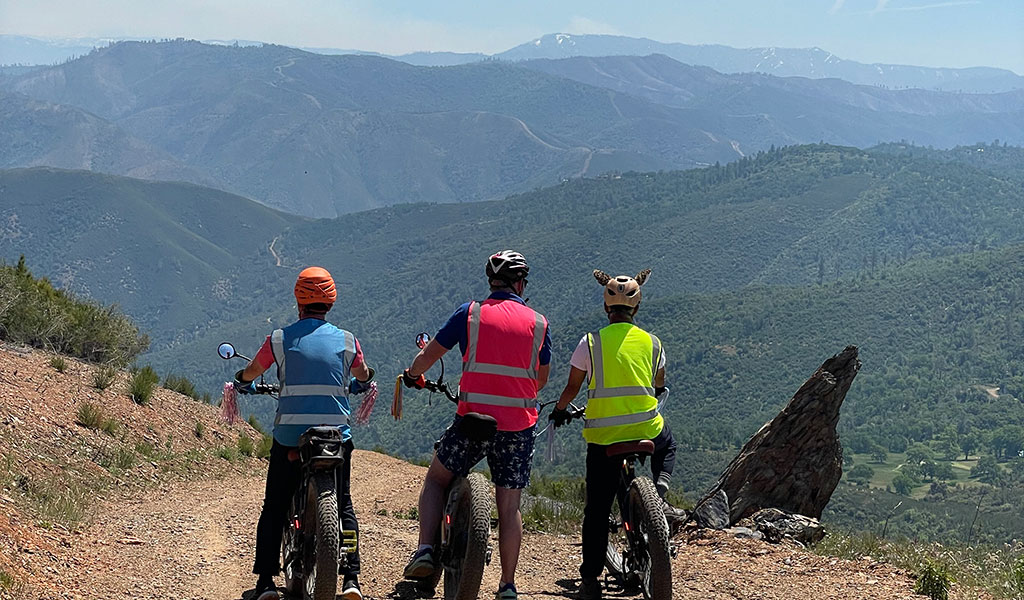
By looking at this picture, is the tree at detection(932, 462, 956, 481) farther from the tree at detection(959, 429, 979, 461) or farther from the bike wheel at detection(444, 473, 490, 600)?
the bike wheel at detection(444, 473, 490, 600)

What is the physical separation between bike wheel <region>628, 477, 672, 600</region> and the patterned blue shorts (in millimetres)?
784

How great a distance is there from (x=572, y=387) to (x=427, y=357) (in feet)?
3.45

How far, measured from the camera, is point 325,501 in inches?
233

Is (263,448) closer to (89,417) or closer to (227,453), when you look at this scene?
(227,453)

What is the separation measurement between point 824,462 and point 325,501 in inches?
269

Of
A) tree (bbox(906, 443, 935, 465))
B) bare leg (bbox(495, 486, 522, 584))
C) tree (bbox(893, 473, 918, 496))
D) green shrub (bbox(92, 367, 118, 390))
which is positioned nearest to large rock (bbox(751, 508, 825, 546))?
bare leg (bbox(495, 486, 522, 584))

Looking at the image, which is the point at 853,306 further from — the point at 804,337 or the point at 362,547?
the point at 362,547

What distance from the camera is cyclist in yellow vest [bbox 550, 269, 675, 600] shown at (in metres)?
6.63

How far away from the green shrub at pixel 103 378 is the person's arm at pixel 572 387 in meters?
9.30

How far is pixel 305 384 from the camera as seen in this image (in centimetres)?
618

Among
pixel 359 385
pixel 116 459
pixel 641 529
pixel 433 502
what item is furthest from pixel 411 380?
pixel 116 459

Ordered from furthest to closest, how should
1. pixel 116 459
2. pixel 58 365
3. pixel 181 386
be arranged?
pixel 181 386, pixel 58 365, pixel 116 459

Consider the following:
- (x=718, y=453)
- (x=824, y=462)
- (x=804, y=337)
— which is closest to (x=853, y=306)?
(x=804, y=337)

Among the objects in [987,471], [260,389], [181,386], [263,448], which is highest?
[260,389]
